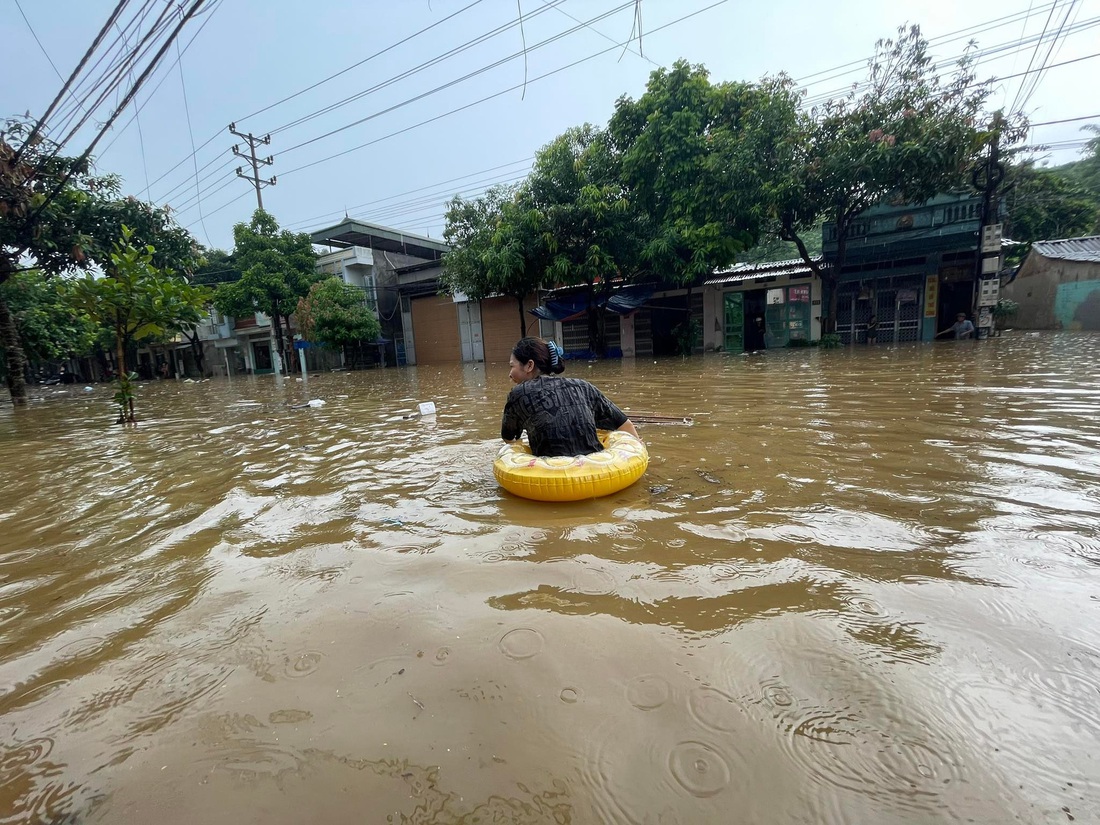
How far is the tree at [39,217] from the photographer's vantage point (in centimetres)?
917

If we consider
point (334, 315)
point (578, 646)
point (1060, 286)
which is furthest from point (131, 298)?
point (1060, 286)

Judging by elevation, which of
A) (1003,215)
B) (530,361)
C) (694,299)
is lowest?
(530,361)

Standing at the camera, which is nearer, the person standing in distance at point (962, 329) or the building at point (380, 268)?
the person standing in distance at point (962, 329)

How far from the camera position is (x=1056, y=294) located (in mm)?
18203

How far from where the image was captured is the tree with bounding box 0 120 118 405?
361 inches

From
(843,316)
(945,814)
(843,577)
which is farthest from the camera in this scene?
(843,316)

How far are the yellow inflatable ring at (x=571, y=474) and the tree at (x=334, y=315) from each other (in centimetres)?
2135

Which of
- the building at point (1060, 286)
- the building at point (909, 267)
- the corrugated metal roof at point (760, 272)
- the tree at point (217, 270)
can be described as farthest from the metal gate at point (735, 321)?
the tree at point (217, 270)

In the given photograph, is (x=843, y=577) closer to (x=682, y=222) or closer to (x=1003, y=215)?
(x=682, y=222)

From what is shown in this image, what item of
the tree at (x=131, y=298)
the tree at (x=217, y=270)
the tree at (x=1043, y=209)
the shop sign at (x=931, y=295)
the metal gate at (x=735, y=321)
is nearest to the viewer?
the tree at (x=131, y=298)

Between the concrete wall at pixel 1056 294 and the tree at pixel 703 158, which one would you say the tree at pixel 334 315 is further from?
the concrete wall at pixel 1056 294

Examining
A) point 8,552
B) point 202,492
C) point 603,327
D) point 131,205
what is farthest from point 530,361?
point 603,327

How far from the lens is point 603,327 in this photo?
2025cm

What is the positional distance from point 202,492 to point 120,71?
588cm
